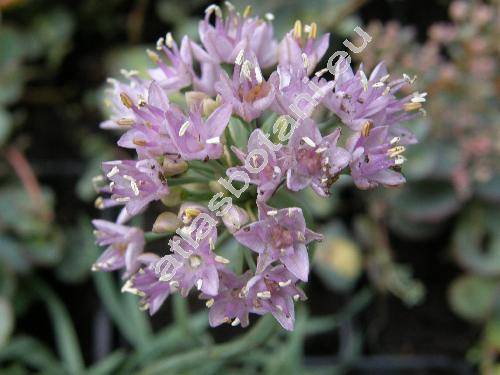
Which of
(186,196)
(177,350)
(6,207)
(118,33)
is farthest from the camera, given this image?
(118,33)

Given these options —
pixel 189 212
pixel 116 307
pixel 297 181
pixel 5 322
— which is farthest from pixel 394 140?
pixel 5 322

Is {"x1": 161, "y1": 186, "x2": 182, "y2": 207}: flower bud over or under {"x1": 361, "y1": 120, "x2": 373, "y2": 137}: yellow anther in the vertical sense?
under

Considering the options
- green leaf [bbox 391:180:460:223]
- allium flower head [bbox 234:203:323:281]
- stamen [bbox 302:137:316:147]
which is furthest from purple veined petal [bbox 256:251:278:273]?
green leaf [bbox 391:180:460:223]

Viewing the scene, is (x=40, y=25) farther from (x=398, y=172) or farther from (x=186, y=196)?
(x=398, y=172)

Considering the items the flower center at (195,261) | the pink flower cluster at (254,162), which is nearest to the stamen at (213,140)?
the pink flower cluster at (254,162)

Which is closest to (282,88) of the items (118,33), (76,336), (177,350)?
(177,350)

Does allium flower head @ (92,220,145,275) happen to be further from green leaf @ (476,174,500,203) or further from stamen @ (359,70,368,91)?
green leaf @ (476,174,500,203)

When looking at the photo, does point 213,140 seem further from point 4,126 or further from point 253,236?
point 4,126
